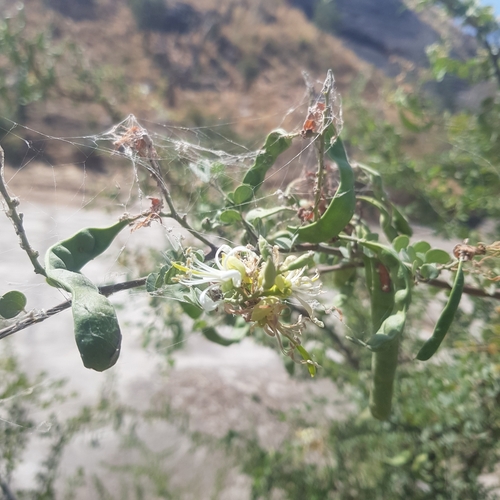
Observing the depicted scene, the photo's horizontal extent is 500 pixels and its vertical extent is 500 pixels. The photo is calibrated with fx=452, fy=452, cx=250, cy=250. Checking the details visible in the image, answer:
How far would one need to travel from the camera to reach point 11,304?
39 centimetres

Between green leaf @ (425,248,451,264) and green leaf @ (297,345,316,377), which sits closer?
green leaf @ (297,345,316,377)

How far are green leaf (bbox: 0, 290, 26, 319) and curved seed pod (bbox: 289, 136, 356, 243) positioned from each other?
26cm

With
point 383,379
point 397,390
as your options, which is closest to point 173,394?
point 397,390

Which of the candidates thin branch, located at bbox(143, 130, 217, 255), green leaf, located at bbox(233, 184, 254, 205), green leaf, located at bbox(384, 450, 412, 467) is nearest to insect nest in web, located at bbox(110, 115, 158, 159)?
thin branch, located at bbox(143, 130, 217, 255)

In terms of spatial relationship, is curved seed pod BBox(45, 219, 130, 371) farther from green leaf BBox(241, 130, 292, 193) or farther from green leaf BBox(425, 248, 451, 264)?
green leaf BBox(425, 248, 451, 264)

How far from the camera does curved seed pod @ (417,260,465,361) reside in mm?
413

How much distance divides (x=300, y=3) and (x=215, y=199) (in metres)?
20.7

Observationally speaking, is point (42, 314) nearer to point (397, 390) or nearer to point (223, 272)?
point (223, 272)

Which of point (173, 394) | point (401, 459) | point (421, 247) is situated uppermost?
point (421, 247)

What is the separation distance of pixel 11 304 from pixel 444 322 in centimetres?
39

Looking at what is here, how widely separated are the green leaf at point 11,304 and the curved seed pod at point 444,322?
36 cm

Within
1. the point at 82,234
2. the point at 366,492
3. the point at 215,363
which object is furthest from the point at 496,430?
the point at 215,363

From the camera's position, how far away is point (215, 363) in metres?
2.91

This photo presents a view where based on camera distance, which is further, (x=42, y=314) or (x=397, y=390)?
(x=397, y=390)
